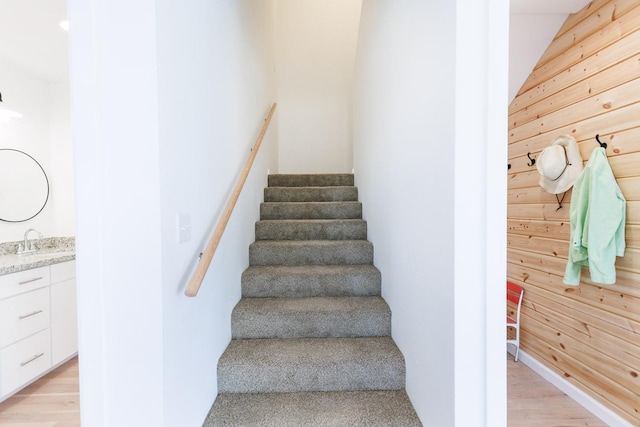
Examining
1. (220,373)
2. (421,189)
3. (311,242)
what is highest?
(421,189)

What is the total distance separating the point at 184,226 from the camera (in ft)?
3.85

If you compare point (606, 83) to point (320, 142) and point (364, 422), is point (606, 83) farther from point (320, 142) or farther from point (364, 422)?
point (320, 142)

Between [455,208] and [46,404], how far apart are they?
2868 mm

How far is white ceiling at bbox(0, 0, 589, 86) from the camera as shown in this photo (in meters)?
1.94

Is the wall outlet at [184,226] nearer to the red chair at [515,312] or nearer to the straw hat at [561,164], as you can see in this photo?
the straw hat at [561,164]

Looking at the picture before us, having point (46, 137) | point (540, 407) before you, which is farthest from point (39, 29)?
point (540, 407)

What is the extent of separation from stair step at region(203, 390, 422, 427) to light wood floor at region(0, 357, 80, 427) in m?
1.18

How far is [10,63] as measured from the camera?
2600mm

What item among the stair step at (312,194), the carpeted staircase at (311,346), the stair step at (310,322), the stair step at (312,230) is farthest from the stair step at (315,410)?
the stair step at (312,194)

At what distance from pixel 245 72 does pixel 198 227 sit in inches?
57.7

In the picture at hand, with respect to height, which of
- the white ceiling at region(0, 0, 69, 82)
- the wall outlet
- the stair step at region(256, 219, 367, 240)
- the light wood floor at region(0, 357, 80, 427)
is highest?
the white ceiling at region(0, 0, 69, 82)

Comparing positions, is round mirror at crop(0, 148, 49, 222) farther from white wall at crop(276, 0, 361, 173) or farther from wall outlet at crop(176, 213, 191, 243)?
white wall at crop(276, 0, 361, 173)

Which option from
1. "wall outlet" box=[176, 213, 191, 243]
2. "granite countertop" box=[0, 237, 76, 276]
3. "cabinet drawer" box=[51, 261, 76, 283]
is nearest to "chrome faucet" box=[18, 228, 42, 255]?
"granite countertop" box=[0, 237, 76, 276]

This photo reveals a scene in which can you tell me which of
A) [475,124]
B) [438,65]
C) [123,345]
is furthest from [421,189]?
[123,345]
